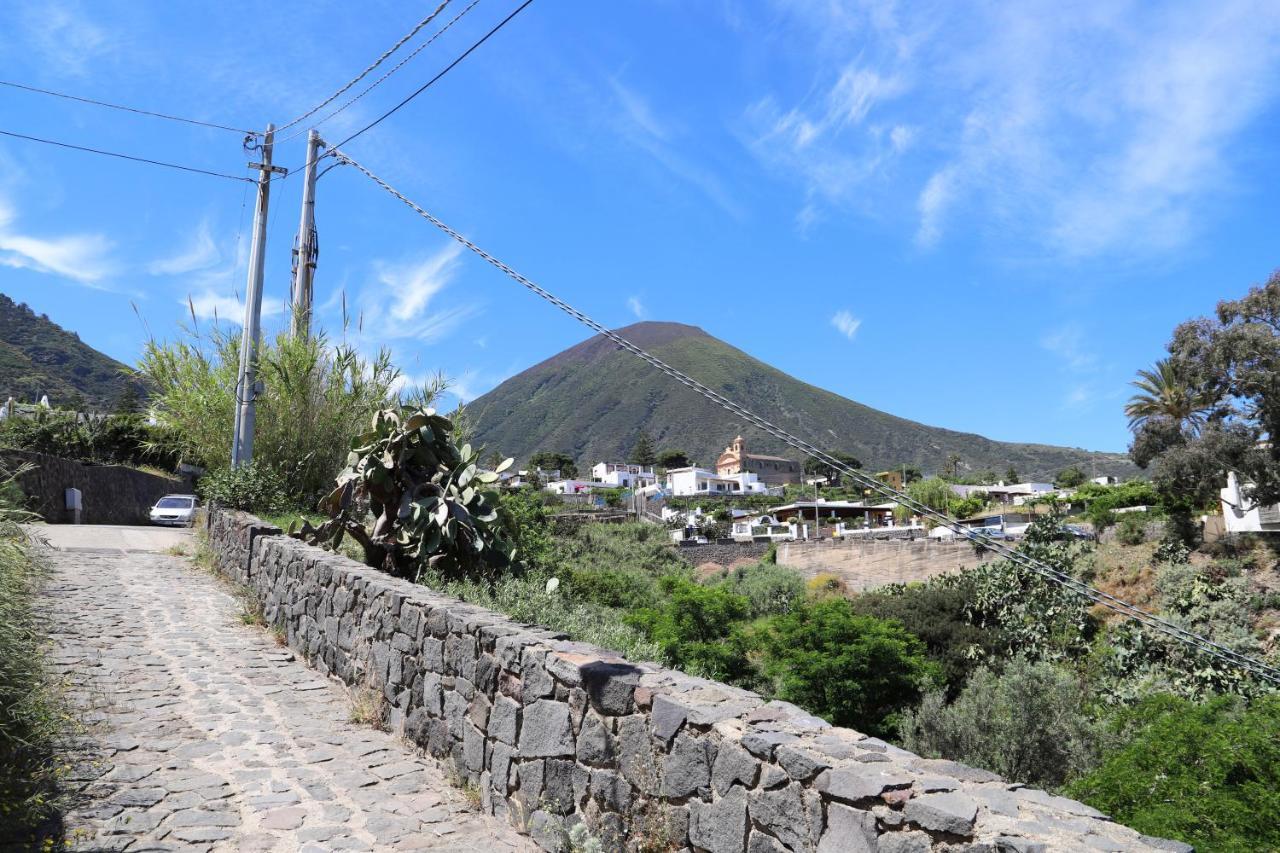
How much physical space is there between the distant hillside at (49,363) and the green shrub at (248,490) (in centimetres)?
4520

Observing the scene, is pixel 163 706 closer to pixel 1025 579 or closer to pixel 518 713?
pixel 518 713

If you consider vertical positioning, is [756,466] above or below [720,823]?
above

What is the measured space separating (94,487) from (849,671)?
20.2m

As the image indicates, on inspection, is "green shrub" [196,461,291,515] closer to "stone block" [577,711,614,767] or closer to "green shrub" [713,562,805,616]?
"stone block" [577,711,614,767]

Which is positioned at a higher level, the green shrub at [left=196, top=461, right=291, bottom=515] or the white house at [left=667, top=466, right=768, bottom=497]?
the white house at [left=667, top=466, right=768, bottom=497]

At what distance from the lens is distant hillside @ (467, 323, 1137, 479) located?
459 ft

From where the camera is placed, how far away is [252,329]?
1420cm

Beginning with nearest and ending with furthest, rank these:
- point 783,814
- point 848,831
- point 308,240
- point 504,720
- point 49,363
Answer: point 848,831 → point 783,814 → point 504,720 → point 308,240 → point 49,363

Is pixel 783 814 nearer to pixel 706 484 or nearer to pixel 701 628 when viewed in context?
pixel 701 628

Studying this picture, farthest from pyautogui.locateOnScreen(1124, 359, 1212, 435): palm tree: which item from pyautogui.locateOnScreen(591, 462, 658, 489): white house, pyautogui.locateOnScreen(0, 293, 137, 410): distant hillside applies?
pyautogui.locateOnScreen(591, 462, 658, 489): white house

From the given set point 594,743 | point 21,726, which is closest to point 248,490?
point 21,726

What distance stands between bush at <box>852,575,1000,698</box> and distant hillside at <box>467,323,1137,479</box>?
104 metres

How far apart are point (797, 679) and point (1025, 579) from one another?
371 inches

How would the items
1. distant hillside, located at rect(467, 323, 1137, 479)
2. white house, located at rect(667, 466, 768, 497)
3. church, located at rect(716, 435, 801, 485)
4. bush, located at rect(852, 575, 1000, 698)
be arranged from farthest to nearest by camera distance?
distant hillside, located at rect(467, 323, 1137, 479), church, located at rect(716, 435, 801, 485), white house, located at rect(667, 466, 768, 497), bush, located at rect(852, 575, 1000, 698)
